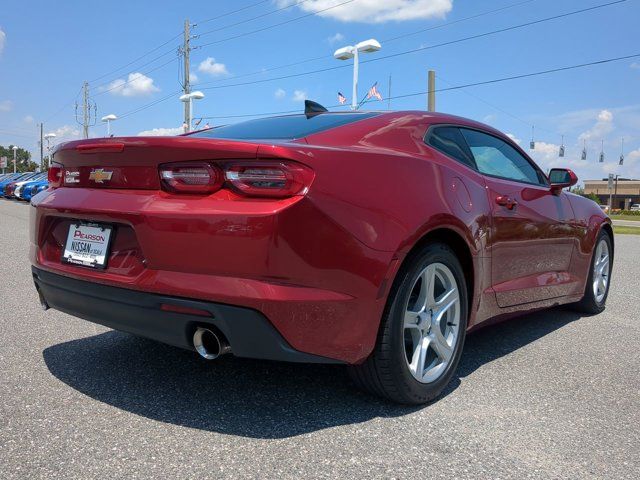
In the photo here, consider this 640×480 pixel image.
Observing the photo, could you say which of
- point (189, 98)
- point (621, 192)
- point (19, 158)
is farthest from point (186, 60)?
point (19, 158)

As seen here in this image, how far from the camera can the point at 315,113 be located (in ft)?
11.5

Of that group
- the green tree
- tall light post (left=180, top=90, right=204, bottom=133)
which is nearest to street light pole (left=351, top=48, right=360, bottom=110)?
tall light post (left=180, top=90, right=204, bottom=133)

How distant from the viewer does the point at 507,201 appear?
3453 millimetres

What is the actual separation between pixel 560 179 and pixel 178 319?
10.4 feet

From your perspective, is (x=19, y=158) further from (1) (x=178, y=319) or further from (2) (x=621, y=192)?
(1) (x=178, y=319)

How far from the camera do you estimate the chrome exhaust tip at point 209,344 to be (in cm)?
231

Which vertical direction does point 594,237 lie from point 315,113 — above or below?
below

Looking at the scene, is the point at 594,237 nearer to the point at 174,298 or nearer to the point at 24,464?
the point at 174,298

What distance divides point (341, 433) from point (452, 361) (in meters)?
0.83

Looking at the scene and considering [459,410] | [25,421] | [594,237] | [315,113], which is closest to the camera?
[25,421]

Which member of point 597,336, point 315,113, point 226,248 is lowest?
point 597,336

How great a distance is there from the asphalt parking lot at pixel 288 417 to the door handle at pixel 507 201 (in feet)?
3.14

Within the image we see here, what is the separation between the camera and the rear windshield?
2.86 meters

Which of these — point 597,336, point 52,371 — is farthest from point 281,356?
point 597,336
